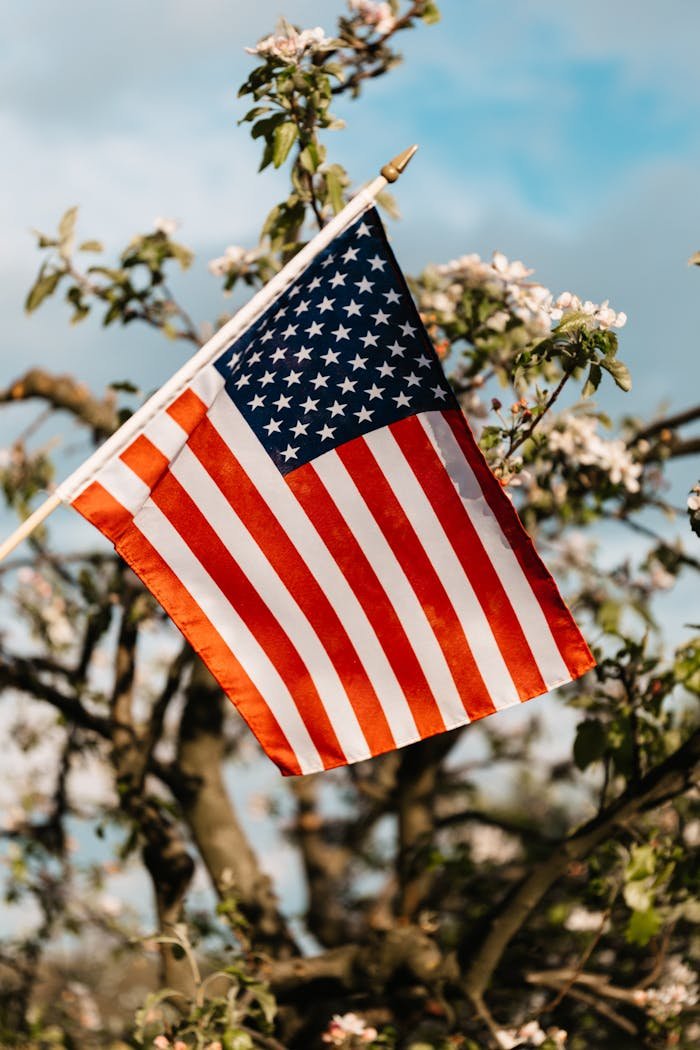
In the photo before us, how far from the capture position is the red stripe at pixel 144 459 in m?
3.71

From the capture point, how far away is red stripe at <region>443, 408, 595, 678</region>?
11.9 feet

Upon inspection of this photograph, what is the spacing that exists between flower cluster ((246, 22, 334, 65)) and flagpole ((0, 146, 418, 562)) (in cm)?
85

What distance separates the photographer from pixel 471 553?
12.2ft

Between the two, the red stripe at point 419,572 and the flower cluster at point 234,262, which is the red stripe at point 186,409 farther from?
the flower cluster at point 234,262

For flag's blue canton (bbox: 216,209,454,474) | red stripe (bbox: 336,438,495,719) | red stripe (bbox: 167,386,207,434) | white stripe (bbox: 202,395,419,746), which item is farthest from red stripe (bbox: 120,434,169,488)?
red stripe (bbox: 336,438,495,719)

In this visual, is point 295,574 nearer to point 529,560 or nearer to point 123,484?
point 123,484

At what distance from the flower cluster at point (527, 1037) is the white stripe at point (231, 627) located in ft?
5.32

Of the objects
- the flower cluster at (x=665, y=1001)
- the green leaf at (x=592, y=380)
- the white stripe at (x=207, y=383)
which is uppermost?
the white stripe at (x=207, y=383)

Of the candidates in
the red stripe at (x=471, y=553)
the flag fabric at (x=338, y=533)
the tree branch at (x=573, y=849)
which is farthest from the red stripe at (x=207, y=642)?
the tree branch at (x=573, y=849)

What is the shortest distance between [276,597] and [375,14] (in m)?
2.85

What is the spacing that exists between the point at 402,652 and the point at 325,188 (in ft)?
6.75

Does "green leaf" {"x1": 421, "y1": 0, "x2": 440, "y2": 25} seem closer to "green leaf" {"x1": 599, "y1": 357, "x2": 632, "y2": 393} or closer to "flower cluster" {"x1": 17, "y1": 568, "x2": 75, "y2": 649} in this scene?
"green leaf" {"x1": 599, "y1": 357, "x2": 632, "y2": 393}

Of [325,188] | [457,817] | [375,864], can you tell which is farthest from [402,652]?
[375,864]

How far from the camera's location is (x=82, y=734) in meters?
7.84
